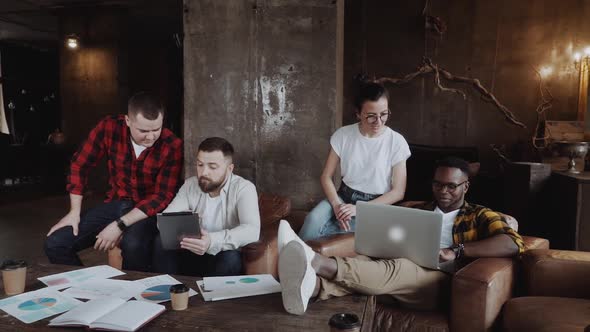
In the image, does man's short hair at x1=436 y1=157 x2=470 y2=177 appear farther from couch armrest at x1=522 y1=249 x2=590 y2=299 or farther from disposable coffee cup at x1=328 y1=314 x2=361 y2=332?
disposable coffee cup at x1=328 y1=314 x2=361 y2=332

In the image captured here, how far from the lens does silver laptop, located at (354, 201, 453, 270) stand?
6.66 ft

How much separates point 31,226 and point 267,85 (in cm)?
397

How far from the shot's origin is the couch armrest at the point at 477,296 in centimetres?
194

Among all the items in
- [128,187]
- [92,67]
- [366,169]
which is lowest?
[128,187]

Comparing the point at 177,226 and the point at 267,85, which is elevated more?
the point at 267,85

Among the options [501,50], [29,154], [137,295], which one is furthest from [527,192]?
[29,154]

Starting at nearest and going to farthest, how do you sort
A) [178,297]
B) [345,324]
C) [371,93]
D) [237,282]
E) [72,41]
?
[345,324]
[178,297]
[237,282]
[371,93]
[72,41]

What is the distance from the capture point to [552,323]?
1760 millimetres

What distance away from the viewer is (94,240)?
2816mm

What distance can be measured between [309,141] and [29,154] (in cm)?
742

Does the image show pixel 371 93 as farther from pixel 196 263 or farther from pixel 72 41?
pixel 72 41

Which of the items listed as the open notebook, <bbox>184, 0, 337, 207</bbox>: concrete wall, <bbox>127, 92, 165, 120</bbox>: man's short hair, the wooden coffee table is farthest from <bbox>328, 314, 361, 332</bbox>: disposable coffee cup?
<bbox>184, 0, 337, 207</bbox>: concrete wall

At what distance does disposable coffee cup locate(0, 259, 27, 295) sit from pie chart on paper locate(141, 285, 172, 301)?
536 millimetres

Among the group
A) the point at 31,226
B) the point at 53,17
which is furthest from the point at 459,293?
the point at 53,17
